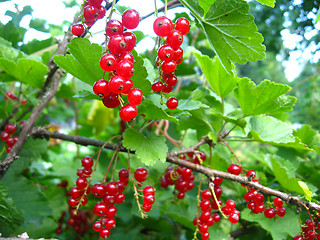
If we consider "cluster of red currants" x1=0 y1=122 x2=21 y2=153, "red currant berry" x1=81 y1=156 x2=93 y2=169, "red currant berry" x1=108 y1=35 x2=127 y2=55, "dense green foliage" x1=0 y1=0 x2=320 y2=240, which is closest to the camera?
"red currant berry" x1=108 y1=35 x2=127 y2=55

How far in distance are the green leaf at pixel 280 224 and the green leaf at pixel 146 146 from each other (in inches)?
14.2

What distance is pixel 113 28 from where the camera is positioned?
1.76 feet

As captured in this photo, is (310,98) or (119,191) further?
(310,98)

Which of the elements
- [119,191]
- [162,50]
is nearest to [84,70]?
[162,50]

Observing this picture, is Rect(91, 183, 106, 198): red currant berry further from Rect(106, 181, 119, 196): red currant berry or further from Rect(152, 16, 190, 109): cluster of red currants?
Rect(152, 16, 190, 109): cluster of red currants

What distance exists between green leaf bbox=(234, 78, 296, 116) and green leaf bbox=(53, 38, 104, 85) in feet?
1.37

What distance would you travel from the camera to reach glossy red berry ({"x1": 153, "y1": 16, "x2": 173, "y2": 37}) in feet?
1.80

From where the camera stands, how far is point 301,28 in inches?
50.6

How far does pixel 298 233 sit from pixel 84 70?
2.43 ft

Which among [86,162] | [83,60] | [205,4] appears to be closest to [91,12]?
[83,60]

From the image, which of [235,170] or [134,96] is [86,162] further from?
[235,170]

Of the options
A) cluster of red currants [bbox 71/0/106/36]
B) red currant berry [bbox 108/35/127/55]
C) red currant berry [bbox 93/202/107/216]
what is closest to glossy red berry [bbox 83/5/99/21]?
cluster of red currants [bbox 71/0/106/36]

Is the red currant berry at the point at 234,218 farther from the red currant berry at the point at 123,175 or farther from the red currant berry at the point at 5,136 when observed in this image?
the red currant berry at the point at 5,136

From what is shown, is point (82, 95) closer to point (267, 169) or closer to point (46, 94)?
point (46, 94)
